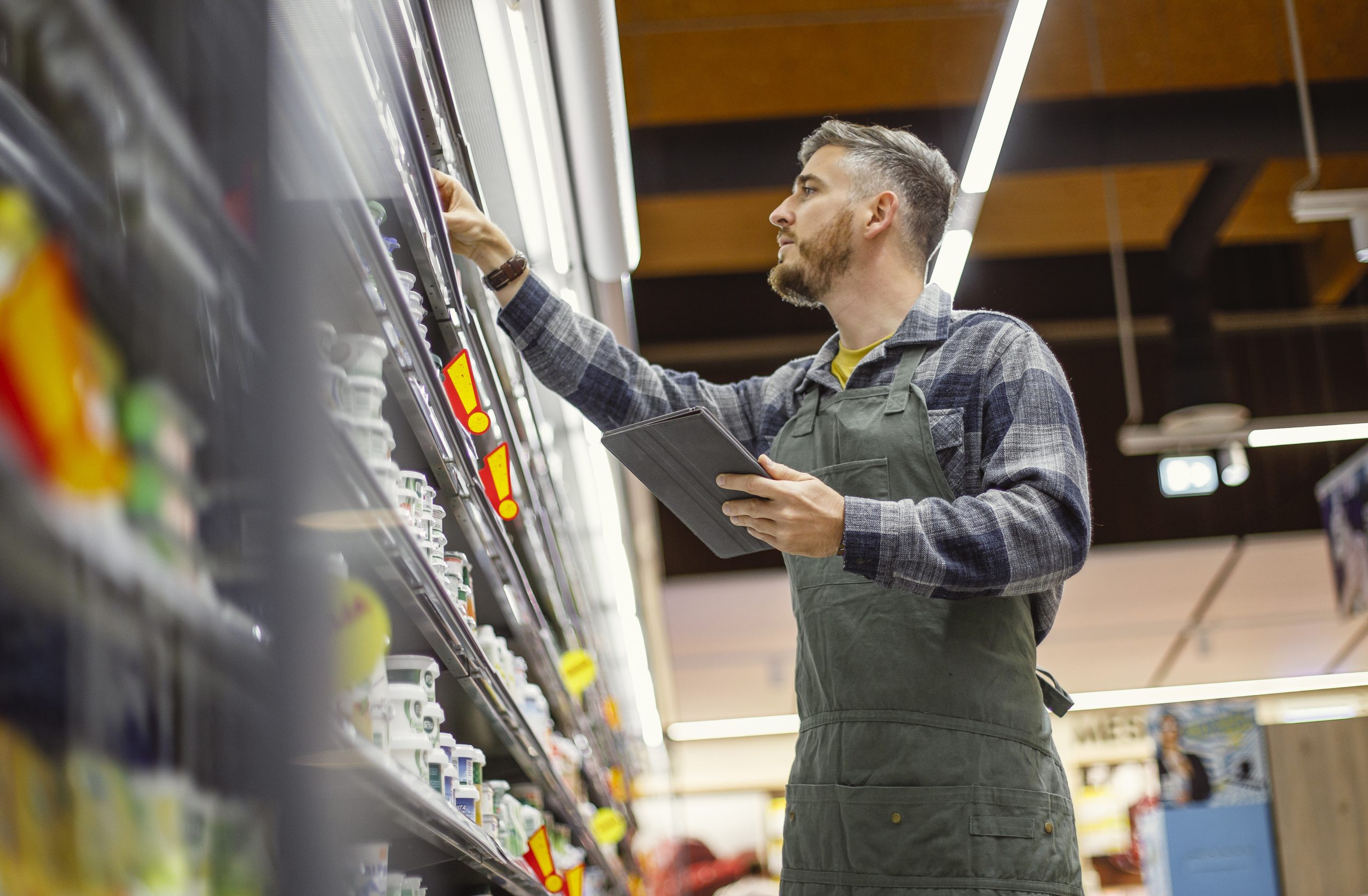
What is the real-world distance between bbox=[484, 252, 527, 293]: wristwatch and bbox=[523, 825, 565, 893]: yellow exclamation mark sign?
1.22m

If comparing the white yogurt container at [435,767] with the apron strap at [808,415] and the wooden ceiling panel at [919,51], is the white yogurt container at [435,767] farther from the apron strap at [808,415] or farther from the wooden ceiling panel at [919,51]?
the wooden ceiling panel at [919,51]

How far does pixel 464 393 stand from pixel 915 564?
2.56 ft

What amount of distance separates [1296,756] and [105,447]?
541cm

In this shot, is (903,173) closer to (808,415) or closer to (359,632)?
(808,415)

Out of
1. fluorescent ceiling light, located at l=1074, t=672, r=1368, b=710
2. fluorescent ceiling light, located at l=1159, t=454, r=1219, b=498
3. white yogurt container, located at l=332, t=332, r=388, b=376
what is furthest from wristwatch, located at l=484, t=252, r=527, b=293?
fluorescent ceiling light, located at l=1074, t=672, r=1368, b=710

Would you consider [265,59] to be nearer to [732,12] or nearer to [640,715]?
[732,12]

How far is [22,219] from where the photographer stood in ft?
1.95

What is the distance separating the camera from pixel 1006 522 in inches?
70.1

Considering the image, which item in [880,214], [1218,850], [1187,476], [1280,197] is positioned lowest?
[1218,850]

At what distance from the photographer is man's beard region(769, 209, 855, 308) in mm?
2330

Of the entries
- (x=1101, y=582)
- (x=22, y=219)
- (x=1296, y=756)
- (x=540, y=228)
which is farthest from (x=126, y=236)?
(x=1101, y=582)

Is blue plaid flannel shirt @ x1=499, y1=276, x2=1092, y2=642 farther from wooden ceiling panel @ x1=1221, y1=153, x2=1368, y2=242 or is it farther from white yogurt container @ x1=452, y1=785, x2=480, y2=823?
wooden ceiling panel @ x1=1221, y1=153, x2=1368, y2=242

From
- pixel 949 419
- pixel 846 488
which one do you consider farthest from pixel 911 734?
pixel 949 419

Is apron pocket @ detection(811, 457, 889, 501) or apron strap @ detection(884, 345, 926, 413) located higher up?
apron strap @ detection(884, 345, 926, 413)
